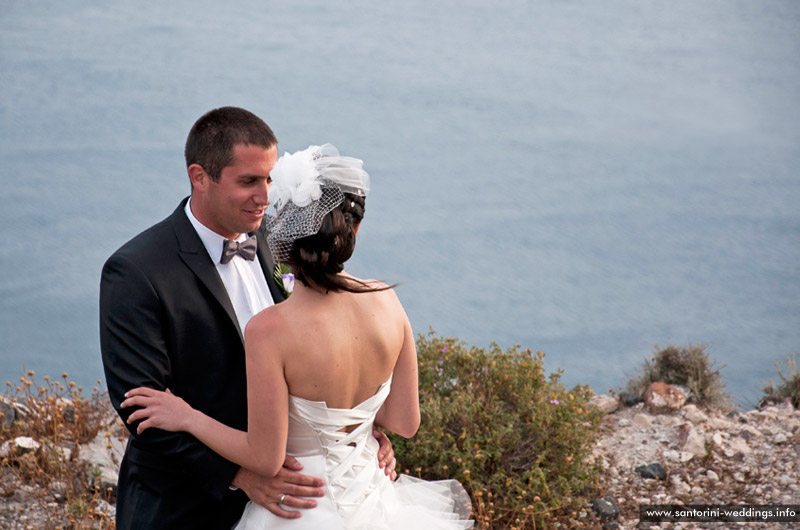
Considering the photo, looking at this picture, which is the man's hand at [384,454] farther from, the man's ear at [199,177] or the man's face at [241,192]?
the man's ear at [199,177]

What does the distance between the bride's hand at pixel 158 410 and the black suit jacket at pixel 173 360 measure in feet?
0.14

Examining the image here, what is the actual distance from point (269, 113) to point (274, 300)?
9535mm

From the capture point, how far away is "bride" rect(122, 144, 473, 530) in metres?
2.19

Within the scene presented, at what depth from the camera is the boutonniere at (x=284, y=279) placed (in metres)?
2.98

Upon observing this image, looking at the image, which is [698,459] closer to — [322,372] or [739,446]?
[739,446]

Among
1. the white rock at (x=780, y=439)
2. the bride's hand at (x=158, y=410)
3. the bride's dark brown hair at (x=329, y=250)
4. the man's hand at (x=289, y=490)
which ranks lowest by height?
the white rock at (x=780, y=439)

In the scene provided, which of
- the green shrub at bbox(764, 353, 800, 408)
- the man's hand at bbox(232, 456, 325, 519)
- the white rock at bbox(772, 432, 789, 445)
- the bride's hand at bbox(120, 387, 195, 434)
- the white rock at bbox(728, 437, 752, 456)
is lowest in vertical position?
the white rock at bbox(728, 437, 752, 456)

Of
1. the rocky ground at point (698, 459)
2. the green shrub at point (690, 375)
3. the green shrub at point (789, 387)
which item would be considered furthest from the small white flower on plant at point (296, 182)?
the green shrub at point (789, 387)

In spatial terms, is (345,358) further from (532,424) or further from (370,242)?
(370,242)

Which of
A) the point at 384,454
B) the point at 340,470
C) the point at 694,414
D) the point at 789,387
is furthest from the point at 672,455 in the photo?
the point at 340,470

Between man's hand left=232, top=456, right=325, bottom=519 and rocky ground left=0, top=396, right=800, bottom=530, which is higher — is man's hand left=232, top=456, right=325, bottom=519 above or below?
above

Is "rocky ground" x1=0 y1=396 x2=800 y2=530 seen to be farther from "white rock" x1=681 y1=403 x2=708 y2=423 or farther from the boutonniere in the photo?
the boutonniere

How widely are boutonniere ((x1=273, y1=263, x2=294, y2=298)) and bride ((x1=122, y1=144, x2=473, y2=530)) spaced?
23.8 inches

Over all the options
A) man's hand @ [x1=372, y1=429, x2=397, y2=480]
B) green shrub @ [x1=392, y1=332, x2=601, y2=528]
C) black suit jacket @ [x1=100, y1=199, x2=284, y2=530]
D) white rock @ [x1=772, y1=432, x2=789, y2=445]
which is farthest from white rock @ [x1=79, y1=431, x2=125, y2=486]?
white rock @ [x1=772, y1=432, x2=789, y2=445]
